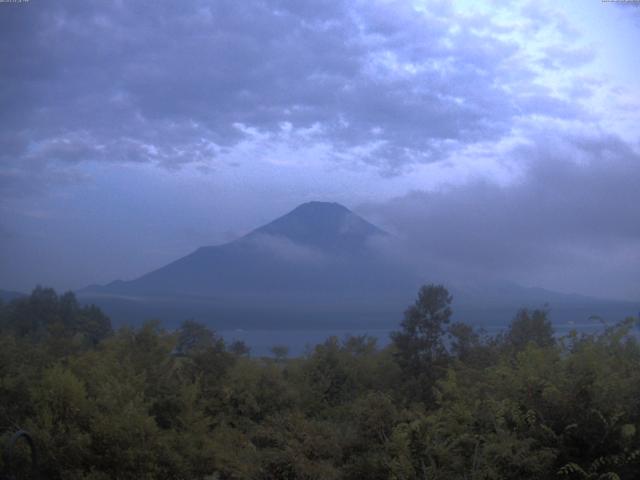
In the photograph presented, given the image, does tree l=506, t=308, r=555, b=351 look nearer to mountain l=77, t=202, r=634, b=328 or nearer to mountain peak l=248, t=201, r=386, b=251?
mountain l=77, t=202, r=634, b=328

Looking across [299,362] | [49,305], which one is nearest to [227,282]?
[49,305]

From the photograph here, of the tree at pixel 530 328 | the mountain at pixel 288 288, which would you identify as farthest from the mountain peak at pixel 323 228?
the tree at pixel 530 328

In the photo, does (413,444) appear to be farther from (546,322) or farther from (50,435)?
(546,322)

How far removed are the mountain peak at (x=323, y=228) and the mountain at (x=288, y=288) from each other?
19 cm

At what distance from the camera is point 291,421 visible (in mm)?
9203

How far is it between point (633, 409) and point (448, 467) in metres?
2.02

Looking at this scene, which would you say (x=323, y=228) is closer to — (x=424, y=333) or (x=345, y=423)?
(x=424, y=333)

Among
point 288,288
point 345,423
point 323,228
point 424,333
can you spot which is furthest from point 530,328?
point 323,228

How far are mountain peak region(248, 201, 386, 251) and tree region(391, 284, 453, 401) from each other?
74593mm

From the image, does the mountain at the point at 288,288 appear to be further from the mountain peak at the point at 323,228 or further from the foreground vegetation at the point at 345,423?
the foreground vegetation at the point at 345,423

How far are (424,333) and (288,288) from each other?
63.7 m

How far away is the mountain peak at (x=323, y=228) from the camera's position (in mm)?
100988

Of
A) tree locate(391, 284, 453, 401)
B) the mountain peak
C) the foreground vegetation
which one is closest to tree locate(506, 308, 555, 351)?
tree locate(391, 284, 453, 401)

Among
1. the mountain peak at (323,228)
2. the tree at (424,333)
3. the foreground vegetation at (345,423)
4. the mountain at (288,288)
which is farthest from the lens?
the mountain peak at (323,228)
